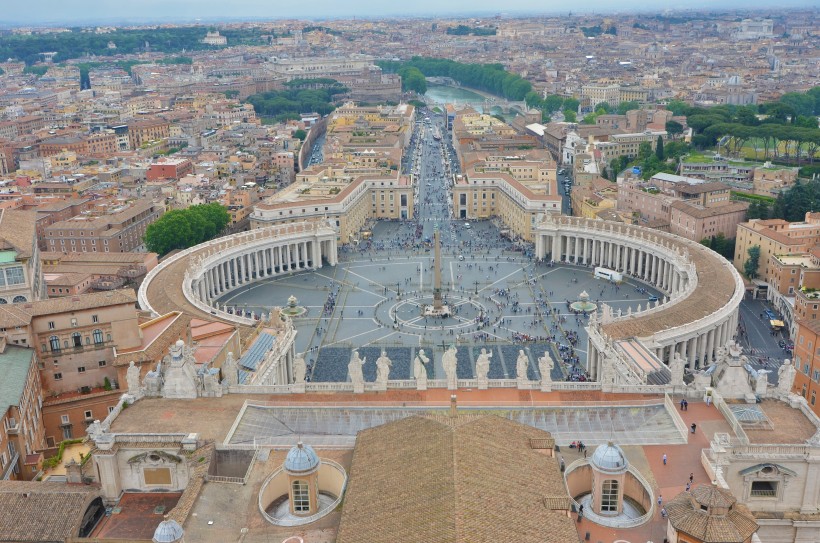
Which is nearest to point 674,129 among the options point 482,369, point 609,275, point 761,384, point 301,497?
point 609,275

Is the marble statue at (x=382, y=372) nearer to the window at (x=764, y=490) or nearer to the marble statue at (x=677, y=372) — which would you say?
the marble statue at (x=677, y=372)

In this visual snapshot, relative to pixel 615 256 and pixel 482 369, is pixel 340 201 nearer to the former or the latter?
pixel 615 256

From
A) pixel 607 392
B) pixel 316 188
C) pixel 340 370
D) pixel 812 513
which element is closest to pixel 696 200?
pixel 316 188

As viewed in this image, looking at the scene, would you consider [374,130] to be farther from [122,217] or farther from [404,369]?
[404,369]

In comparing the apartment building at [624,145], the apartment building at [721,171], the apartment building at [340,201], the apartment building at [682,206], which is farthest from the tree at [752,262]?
the apartment building at [624,145]

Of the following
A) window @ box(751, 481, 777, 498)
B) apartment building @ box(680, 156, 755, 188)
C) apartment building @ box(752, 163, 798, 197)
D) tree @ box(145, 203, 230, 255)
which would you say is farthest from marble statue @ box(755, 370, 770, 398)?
apartment building @ box(680, 156, 755, 188)

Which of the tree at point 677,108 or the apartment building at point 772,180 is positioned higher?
the tree at point 677,108

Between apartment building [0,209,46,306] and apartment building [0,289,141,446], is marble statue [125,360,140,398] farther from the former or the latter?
apartment building [0,209,46,306]
